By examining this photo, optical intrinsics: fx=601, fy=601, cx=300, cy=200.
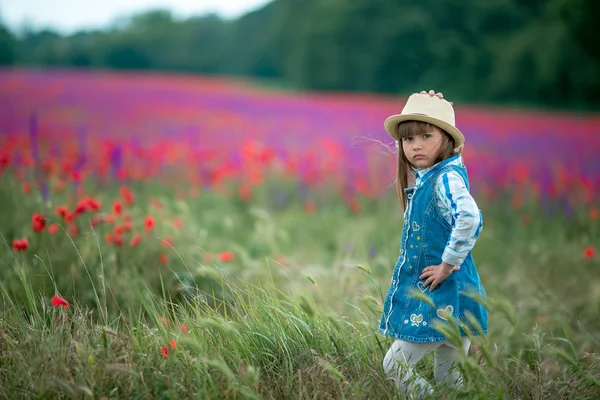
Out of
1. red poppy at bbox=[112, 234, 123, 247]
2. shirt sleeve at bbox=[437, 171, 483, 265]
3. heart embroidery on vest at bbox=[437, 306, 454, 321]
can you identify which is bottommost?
red poppy at bbox=[112, 234, 123, 247]

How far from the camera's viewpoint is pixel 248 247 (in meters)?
4.69

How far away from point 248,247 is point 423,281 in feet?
8.82

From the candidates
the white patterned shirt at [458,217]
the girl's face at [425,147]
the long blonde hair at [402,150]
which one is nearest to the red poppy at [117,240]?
the long blonde hair at [402,150]

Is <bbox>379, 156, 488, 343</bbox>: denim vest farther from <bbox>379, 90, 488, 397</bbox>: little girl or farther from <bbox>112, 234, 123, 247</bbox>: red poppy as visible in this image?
<bbox>112, 234, 123, 247</bbox>: red poppy

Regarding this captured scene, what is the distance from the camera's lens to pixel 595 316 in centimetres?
370

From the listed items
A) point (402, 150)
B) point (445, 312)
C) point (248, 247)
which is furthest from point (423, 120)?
point (248, 247)

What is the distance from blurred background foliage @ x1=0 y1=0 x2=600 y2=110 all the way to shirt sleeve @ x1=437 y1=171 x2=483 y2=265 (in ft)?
23.1

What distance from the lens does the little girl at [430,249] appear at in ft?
6.69

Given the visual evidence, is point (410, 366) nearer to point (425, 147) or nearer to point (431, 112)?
point (425, 147)

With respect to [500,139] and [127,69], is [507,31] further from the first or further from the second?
[127,69]

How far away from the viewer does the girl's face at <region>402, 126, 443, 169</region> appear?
7.14ft

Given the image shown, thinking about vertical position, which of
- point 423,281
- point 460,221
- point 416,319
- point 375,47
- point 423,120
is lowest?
point 416,319

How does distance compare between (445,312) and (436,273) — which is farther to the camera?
(436,273)

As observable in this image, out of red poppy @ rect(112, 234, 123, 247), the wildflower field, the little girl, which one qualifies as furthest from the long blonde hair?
red poppy @ rect(112, 234, 123, 247)
